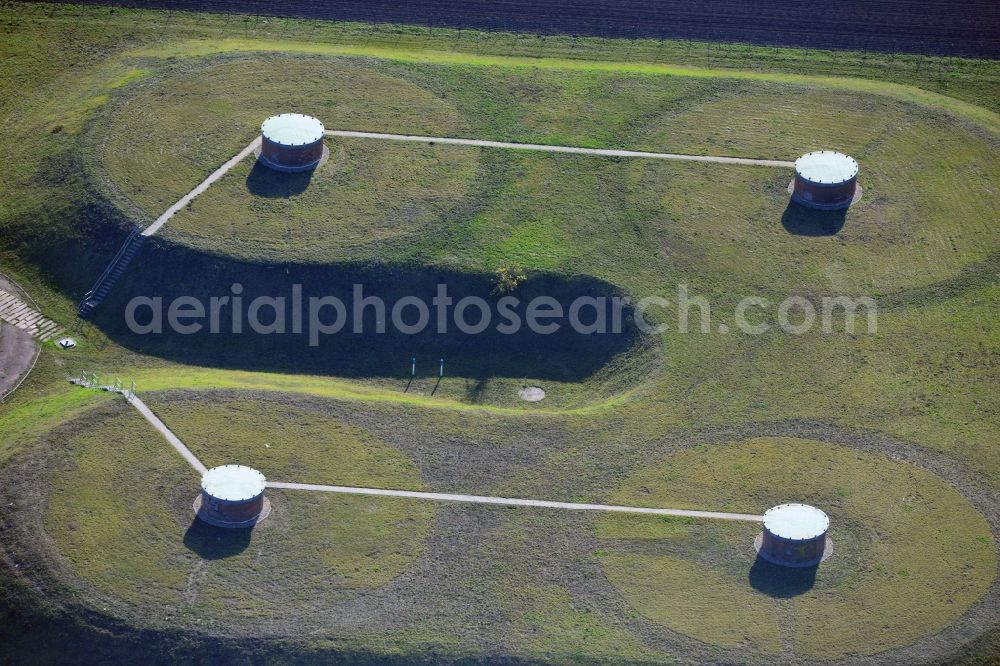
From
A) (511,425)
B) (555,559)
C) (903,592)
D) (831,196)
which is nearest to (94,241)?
(511,425)

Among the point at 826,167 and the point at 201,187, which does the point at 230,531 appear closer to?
the point at 201,187

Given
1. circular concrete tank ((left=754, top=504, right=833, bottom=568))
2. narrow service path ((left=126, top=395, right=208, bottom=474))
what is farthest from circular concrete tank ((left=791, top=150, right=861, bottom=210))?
Answer: narrow service path ((left=126, top=395, right=208, bottom=474))

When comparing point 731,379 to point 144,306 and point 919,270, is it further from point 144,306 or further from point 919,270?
point 144,306

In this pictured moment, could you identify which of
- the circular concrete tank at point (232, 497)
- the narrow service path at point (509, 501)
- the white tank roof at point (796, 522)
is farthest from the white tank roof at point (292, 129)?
the white tank roof at point (796, 522)

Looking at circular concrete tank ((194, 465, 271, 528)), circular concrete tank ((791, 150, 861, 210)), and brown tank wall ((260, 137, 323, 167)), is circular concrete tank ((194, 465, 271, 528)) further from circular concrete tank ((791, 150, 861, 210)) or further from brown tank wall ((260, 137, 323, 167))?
circular concrete tank ((791, 150, 861, 210))

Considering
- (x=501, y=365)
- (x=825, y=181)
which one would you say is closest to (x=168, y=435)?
(x=501, y=365)
